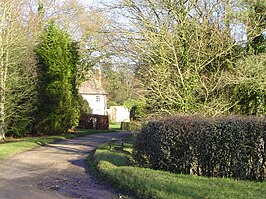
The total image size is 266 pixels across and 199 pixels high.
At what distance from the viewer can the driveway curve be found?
871cm

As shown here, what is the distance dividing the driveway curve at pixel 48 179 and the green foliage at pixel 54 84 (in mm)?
12696

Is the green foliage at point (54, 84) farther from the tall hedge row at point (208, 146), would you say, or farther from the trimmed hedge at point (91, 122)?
the tall hedge row at point (208, 146)

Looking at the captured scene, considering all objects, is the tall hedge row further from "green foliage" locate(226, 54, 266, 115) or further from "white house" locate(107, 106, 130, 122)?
"white house" locate(107, 106, 130, 122)

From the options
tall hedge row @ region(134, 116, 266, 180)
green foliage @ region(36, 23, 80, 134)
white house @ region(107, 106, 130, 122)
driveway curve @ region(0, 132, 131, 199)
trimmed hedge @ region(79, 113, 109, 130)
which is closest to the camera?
driveway curve @ region(0, 132, 131, 199)

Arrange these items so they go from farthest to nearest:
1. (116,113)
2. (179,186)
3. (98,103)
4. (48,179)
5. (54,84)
Answer: 1. (98,103)
2. (116,113)
3. (54,84)
4. (48,179)
5. (179,186)

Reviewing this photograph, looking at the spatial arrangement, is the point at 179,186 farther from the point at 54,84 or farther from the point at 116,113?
the point at 116,113

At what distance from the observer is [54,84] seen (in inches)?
1147

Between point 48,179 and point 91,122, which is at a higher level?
point 91,122

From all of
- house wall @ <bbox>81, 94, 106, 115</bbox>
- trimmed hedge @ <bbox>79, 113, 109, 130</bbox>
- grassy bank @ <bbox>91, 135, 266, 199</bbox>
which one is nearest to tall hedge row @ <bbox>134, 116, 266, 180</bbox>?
grassy bank @ <bbox>91, 135, 266, 199</bbox>

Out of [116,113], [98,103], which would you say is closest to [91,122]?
[116,113]

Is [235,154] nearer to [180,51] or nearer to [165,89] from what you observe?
[165,89]

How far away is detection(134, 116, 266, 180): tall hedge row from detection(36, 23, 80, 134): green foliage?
19.0 meters

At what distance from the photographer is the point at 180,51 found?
16875 millimetres

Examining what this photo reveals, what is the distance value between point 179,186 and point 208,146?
76.6 inches
